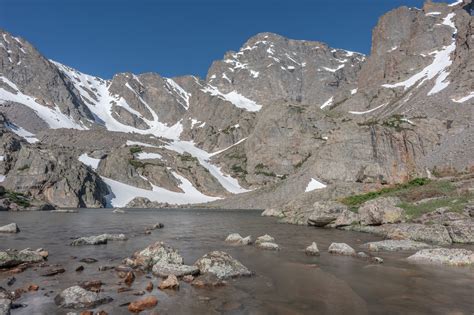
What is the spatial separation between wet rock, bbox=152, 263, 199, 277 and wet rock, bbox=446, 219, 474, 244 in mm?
25621

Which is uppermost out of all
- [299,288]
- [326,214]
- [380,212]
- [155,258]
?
[380,212]

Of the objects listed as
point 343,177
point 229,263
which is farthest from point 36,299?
point 343,177

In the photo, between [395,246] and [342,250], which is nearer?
[342,250]

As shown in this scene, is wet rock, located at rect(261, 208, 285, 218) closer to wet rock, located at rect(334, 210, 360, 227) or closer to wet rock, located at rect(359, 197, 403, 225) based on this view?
wet rock, located at rect(334, 210, 360, 227)

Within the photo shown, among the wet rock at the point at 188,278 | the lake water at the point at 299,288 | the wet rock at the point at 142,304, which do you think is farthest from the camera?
the wet rock at the point at 188,278

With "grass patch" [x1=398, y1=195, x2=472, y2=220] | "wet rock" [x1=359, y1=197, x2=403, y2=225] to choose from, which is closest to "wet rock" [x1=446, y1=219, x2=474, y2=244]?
"grass patch" [x1=398, y1=195, x2=472, y2=220]

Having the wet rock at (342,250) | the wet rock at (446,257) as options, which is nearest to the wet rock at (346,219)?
the wet rock at (342,250)

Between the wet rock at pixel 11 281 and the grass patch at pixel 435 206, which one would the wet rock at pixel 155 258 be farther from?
the grass patch at pixel 435 206

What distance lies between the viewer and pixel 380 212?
44.2m

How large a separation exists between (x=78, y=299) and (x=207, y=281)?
5587mm

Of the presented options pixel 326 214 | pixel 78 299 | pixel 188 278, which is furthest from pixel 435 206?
pixel 78 299

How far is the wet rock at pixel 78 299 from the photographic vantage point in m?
12.8

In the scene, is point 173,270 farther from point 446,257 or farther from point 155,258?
point 446,257

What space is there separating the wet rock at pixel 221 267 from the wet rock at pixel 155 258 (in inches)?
78.4
